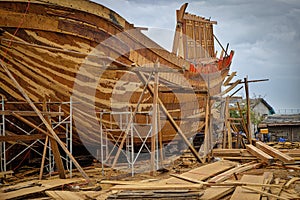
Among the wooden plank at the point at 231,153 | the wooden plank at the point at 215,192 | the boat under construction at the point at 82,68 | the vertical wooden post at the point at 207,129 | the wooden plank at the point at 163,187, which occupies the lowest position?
the wooden plank at the point at 215,192

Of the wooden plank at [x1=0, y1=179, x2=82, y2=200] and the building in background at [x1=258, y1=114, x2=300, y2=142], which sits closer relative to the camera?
the wooden plank at [x1=0, y1=179, x2=82, y2=200]

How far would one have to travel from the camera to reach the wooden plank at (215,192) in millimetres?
4426

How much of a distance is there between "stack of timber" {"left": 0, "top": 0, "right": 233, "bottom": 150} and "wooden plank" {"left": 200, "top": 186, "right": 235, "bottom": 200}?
2172 mm

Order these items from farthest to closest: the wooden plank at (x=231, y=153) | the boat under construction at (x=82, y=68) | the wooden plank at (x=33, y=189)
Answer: the wooden plank at (x=231, y=153) → the boat under construction at (x=82, y=68) → the wooden plank at (x=33, y=189)

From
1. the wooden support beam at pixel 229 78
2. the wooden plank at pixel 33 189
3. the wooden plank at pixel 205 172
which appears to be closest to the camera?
the wooden plank at pixel 33 189

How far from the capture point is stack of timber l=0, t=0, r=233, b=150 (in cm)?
653

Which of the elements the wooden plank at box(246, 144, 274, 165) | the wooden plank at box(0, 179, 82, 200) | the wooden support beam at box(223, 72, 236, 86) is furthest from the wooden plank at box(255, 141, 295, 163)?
the wooden support beam at box(223, 72, 236, 86)

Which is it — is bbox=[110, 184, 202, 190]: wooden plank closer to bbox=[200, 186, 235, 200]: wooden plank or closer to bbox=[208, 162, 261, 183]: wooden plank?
bbox=[200, 186, 235, 200]: wooden plank

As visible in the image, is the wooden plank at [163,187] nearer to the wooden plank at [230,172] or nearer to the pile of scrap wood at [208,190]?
the pile of scrap wood at [208,190]

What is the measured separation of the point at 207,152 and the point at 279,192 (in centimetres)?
377

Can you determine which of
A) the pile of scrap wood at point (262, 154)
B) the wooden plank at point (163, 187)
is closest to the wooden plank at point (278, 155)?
the pile of scrap wood at point (262, 154)

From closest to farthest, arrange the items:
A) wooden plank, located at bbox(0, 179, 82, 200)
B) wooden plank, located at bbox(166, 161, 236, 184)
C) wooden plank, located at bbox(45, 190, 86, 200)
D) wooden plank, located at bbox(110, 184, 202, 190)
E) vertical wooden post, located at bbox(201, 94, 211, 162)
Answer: wooden plank, located at bbox(110, 184, 202, 190), wooden plank, located at bbox(45, 190, 86, 200), wooden plank, located at bbox(0, 179, 82, 200), wooden plank, located at bbox(166, 161, 236, 184), vertical wooden post, located at bbox(201, 94, 211, 162)

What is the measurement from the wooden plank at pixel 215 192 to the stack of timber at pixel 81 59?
2.17m

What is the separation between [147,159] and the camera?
11.1 m
